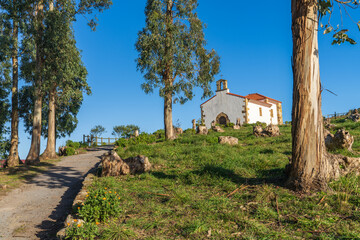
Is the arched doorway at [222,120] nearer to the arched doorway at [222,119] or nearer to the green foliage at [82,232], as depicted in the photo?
the arched doorway at [222,119]

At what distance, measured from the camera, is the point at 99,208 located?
562cm

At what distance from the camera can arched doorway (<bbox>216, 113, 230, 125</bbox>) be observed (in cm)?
3962

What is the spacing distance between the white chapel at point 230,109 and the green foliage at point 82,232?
33426 mm

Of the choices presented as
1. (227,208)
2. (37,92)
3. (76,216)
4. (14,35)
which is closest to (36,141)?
(37,92)

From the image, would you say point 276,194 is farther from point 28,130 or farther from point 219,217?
point 28,130

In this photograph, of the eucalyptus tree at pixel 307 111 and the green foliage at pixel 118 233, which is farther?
the eucalyptus tree at pixel 307 111

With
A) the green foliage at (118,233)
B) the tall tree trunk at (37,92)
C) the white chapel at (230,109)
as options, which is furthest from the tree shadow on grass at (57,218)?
the white chapel at (230,109)

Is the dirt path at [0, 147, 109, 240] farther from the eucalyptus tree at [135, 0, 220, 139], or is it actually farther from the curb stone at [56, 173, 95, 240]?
the eucalyptus tree at [135, 0, 220, 139]

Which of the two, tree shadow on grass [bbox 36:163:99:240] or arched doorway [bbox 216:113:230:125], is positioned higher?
arched doorway [bbox 216:113:230:125]

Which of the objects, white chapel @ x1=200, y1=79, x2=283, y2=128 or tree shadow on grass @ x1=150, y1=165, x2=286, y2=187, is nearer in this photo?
tree shadow on grass @ x1=150, y1=165, x2=286, y2=187

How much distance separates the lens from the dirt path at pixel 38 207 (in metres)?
6.31

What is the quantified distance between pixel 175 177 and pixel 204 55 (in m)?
15.8

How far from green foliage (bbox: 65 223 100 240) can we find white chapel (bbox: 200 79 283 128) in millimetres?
33426

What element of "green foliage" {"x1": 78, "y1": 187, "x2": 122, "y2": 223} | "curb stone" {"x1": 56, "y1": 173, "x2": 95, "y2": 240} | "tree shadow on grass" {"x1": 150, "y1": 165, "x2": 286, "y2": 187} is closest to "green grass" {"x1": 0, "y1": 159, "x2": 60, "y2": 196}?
"curb stone" {"x1": 56, "y1": 173, "x2": 95, "y2": 240}
